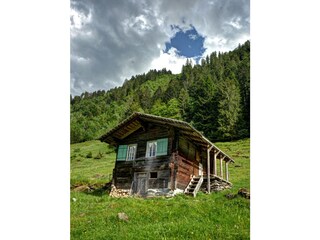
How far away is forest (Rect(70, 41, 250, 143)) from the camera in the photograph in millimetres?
8086

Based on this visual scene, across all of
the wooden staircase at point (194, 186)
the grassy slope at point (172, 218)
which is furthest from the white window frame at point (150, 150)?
the grassy slope at point (172, 218)

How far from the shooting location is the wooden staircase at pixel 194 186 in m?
11.3

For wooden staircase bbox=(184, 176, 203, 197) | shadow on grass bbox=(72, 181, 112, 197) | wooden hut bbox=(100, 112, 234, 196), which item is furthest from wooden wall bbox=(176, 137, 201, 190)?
shadow on grass bbox=(72, 181, 112, 197)

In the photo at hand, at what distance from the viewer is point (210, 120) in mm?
9531

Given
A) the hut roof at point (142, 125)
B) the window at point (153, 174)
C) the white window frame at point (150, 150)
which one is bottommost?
the window at point (153, 174)

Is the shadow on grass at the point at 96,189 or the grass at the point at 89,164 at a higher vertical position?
the grass at the point at 89,164

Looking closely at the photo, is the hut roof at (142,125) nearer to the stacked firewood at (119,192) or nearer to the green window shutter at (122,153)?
the green window shutter at (122,153)

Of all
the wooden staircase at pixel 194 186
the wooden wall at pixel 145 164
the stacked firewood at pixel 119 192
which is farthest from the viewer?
the stacked firewood at pixel 119 192

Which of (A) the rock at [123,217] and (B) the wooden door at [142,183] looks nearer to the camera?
(A) the rock at [123,217]

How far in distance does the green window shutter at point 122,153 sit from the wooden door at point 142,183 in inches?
40.8
